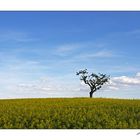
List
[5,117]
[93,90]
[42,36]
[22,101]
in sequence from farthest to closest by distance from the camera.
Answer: [22,101]
[93,90]
[5,117]
[42,36]

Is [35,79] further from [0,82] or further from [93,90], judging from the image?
[93,90]

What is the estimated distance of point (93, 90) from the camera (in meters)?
5.79

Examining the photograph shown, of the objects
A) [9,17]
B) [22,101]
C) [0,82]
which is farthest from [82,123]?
[22,101]

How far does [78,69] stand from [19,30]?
29.0 inches

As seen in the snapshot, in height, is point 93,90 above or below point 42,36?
below

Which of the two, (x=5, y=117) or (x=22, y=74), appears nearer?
(x=22, y=74)

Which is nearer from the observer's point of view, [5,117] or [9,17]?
[9,17]

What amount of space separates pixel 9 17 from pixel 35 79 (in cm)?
72
